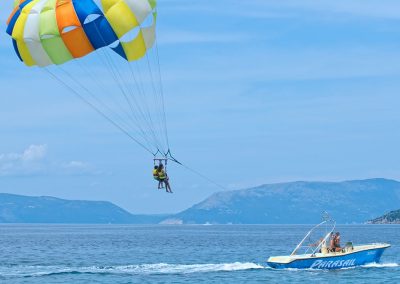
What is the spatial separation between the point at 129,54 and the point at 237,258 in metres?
40.1

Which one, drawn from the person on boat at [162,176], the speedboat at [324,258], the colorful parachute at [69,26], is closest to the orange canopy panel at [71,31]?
the colorful parachute at [69,26]

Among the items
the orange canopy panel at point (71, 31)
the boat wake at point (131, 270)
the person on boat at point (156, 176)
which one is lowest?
the boat wake at point (131, 270)

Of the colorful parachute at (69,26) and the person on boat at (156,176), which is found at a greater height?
the colorful parachute at (69,26)

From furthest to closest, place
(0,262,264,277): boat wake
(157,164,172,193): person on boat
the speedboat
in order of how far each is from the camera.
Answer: (0,262,264,277): boat wake < the speedboat < (157,164,172,193): person on boat

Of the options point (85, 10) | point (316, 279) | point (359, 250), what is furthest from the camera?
point (359, 250)

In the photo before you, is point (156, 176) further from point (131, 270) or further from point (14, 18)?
point (131, 270)

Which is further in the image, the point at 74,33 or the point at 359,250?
the point at 359,250

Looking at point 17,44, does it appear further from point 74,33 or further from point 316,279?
point 316,279

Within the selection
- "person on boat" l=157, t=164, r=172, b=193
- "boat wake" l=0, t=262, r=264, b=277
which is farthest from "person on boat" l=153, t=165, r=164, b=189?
"boat wake" l=0, t=262, r=264, b=277

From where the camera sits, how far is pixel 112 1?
37938 millimetres

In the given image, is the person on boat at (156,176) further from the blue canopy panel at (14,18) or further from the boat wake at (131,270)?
the boat wake at (131,270)

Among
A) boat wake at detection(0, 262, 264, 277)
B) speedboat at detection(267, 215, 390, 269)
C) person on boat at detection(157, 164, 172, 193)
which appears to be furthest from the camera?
boat wake at detection(0, 262, 264, 277)

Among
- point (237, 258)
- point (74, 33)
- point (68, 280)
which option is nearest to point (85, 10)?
point (74, 33)

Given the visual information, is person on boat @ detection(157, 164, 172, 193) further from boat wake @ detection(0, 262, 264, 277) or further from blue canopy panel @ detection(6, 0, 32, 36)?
boat wake @ detection(0, 262, 264, 277)
